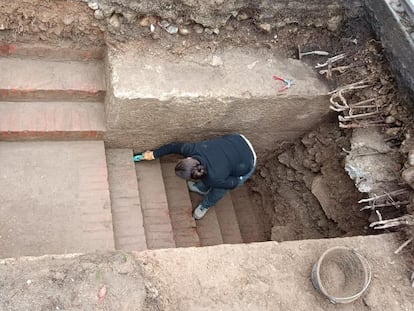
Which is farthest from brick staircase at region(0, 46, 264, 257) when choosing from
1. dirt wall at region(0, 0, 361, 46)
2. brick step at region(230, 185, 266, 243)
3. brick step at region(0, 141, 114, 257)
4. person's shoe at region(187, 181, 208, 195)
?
brick step at region(230, 185, 266, 243)

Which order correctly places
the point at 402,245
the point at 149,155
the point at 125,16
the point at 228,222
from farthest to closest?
the point at 228,222, the point at 149,155, the point at 125,16, the point at 402,245

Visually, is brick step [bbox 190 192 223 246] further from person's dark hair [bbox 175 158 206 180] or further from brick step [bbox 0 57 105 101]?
brick step [bbox 0 57 105 101]

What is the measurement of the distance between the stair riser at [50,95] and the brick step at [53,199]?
13.9 inches

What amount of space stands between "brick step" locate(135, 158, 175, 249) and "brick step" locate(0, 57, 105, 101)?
843 mm

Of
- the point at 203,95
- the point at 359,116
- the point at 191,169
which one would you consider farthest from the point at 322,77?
the point at 191,169

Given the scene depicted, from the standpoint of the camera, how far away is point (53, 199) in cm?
365

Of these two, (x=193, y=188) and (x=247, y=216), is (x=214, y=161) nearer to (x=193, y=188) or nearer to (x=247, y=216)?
(x=193, y=188)

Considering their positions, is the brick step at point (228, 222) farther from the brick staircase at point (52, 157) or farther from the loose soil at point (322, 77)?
the brick staircase at point (52, 157)

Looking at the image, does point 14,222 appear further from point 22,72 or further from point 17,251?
point 22,72

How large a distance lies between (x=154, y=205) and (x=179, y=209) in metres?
0.33

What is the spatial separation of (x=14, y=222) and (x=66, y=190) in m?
0.44

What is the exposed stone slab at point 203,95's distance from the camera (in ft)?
12.1

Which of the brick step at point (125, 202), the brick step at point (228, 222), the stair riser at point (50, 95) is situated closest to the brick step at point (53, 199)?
the brick step at point (125, 202)

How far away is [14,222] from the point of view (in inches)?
136
